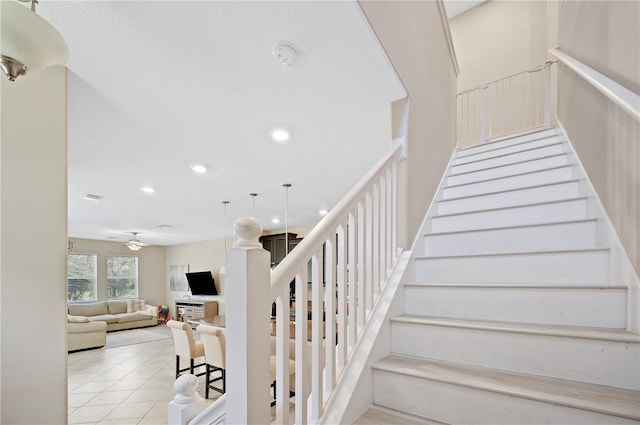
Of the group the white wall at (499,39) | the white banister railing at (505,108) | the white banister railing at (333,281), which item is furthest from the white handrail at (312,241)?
the white wall at (499,39)

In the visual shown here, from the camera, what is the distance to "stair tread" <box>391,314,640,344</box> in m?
1.21

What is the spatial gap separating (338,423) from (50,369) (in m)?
1.28

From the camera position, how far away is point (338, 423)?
1.24m

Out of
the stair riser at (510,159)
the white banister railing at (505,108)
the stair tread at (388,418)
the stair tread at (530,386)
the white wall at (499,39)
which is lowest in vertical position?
the stair tread at (388,418)

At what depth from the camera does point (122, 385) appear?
4.57 metres

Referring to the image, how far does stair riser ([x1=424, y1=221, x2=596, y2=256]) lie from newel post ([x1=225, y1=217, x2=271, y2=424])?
1.69m

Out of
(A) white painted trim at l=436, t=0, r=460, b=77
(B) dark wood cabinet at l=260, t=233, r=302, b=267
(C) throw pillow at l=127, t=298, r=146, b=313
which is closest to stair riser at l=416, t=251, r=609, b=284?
(A) white painted trim at l=436, t=0, r=460, b=77

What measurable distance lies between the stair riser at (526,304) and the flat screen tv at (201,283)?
8.43m

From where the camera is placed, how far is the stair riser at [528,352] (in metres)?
1.19

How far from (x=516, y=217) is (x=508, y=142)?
182 centimetres

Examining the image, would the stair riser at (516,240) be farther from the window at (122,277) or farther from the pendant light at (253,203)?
the window at (122,277)

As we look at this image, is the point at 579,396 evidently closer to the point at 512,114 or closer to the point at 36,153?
the point at 36,153

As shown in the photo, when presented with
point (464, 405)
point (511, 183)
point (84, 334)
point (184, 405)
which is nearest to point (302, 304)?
point (464, 405)

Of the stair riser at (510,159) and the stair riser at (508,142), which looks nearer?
the stair riser at (510,159)
